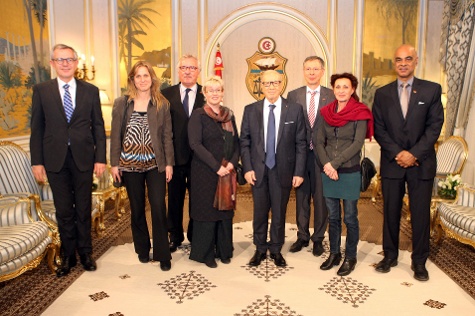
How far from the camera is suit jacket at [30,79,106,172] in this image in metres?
3.57

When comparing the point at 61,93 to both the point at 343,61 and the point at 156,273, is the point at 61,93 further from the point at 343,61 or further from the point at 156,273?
the point at 343,61

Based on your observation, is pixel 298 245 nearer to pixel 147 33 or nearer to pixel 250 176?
pixel 250 176

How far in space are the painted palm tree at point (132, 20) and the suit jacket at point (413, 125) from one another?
5.08 meters

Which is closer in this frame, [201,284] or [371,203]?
[201,284]

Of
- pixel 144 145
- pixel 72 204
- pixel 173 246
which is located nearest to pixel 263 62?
pixel 173 246

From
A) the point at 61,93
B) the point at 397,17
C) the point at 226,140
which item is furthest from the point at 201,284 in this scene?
the point at 397,17

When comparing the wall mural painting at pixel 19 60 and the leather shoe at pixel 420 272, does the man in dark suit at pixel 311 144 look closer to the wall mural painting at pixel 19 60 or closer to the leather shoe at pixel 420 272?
the leather shoe at pixel 420 272

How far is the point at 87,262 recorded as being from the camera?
386 centimetres

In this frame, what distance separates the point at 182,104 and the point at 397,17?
→ 4.93 metres

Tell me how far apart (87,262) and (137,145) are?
1.12m

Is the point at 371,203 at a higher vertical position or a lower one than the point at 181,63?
lower

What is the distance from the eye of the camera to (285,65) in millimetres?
7754

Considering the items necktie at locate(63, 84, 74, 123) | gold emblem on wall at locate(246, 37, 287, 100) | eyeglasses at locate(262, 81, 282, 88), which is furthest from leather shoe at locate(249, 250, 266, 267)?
gold emblem on wall at locate(246, 37, 287, 100)

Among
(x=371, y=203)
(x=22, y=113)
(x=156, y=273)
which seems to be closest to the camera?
(x=156, y=273)
